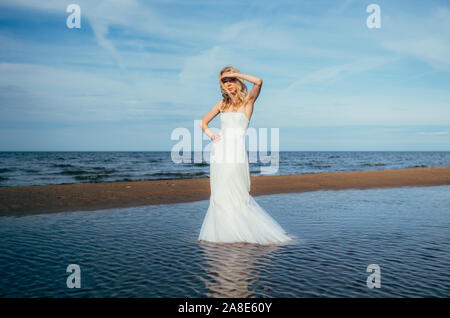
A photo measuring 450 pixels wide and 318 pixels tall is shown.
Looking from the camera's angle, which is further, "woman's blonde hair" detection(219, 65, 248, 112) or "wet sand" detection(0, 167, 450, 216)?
"wet sand" detection(0, 167, 450, 216)

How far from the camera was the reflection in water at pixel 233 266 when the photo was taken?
491 cm

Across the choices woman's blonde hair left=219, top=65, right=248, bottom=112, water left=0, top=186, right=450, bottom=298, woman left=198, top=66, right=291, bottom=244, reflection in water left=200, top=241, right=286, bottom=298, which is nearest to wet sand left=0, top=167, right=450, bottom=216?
water left=0, top=186, right=450, bottom=298

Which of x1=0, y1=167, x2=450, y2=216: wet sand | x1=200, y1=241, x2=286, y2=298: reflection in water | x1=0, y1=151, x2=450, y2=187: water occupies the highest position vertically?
x1=0, y1=151, x2=450, y2=187: water

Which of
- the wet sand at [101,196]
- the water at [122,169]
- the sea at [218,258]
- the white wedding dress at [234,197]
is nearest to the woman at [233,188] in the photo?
the white wedding dress at [234,197]

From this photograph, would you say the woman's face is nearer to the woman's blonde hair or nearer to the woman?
the woman's blonde hair

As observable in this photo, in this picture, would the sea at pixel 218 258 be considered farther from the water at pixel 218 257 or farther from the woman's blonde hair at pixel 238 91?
the woman's blonde hair at pixel 238 91

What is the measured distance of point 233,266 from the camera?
587cm

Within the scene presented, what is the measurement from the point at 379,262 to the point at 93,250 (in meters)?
5.15

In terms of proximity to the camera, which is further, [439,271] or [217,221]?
[217,221]

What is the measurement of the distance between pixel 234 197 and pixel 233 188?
19 cm

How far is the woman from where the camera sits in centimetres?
731

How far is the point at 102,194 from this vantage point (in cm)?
1555
